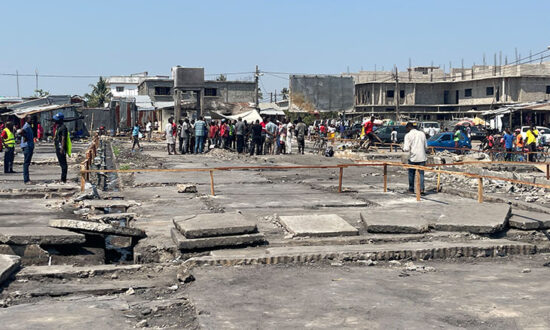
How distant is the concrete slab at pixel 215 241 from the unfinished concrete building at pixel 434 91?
5494cm

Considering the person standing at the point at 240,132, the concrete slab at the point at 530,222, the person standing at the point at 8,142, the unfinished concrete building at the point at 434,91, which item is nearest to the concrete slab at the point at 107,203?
the person standing at the point at 8,142

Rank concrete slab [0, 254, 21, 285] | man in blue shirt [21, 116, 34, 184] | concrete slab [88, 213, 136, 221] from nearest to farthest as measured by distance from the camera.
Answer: concrete slab [0, 254, 21, 285], concrete slab [88, 213, 136, 221], man in blue shirt [21, 116, 34, 184]

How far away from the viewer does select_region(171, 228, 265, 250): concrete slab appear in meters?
7.60

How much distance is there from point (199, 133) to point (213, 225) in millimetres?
20763

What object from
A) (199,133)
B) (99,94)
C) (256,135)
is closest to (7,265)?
(256,135)

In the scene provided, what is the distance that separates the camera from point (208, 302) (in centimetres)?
568

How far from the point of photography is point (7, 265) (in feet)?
21.2

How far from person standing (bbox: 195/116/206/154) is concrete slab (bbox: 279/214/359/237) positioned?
62.4 feet

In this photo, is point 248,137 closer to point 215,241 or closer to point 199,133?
point 199,133

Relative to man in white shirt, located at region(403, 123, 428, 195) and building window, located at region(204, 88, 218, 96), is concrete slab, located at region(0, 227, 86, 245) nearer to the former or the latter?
man in white shirt, located at region(403, 123, 428, 195)

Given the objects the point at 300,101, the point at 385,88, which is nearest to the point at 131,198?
the point at 300,101

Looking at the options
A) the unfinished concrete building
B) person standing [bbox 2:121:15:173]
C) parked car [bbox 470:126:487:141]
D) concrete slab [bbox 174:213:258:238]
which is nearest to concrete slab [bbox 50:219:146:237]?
concrete slab [bbox 174:213:258:238]

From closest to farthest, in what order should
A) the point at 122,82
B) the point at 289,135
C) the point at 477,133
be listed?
the point at 289,135 → the point at 477,133 → the point at 122,82

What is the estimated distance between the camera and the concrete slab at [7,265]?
623 cm
